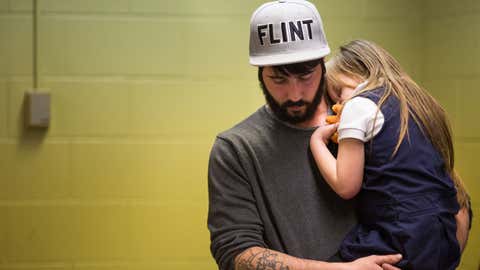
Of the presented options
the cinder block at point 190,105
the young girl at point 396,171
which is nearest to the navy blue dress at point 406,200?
the young girl at point 396,171

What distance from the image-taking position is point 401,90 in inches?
72.2

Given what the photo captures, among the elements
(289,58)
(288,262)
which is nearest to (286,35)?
(289,58)

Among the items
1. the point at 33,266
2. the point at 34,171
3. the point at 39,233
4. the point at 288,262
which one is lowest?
the point at 33,266

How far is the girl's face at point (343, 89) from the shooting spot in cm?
193

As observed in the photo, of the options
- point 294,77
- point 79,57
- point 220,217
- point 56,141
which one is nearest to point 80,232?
point 56,141

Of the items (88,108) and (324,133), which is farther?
→ (88,108)

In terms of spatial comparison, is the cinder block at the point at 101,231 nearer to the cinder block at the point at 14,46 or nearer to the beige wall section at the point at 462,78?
the cinder block at the point at 14,46

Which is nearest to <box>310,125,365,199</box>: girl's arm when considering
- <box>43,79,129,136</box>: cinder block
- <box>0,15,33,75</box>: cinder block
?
<box>43,79,129,136</box>: cinder block

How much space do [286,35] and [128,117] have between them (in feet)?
4.55

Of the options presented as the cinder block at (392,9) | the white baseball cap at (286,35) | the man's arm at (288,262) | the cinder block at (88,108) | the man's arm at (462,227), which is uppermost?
the cinder block at (392,9)

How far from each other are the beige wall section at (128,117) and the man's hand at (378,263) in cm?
138

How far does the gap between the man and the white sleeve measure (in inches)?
6.3

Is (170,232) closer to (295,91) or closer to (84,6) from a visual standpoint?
(84,6)

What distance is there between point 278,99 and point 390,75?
0.97ft
